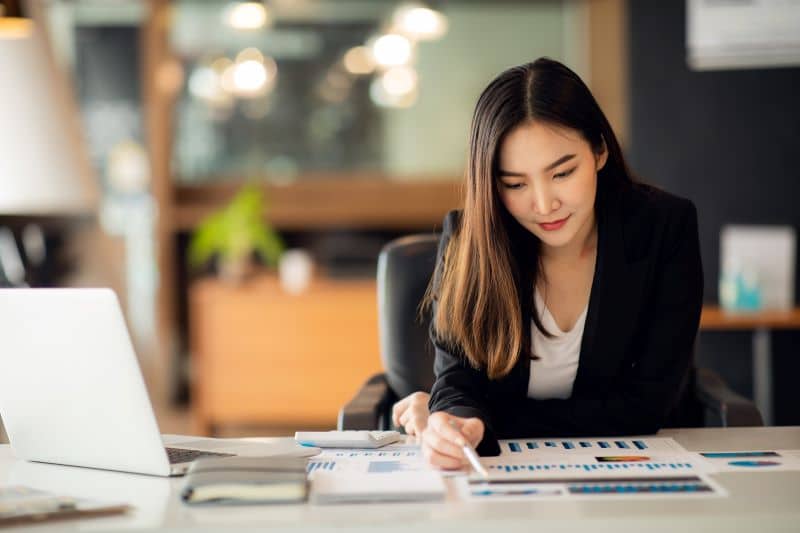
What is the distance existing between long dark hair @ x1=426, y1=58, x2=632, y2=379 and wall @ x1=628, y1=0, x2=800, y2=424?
2.21m

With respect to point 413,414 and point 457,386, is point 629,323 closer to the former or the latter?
point 457,386

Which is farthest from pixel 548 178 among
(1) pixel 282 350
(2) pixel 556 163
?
(1) pixel 282 350

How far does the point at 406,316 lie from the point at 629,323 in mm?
715

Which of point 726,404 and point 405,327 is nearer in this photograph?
point 726,404

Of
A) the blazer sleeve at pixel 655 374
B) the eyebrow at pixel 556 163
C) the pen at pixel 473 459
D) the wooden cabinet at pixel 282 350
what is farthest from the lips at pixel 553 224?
the wooden cabinet at pixel 282 350

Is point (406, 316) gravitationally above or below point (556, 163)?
below

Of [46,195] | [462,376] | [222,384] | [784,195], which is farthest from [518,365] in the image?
[222,384]

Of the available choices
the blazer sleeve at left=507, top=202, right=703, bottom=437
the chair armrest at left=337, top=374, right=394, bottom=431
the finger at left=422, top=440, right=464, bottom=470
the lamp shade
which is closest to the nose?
the blazer sleeve at left=507, top=202, right=703, bottom=437

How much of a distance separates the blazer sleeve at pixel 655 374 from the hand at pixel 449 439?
0.21m

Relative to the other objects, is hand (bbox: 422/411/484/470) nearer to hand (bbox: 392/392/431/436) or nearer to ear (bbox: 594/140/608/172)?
hand (bbox: 392/392/431/436)

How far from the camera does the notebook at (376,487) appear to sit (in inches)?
52.9

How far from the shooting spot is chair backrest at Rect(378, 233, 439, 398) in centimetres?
248

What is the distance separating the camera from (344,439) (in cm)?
A: 170

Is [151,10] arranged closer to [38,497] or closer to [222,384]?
[222,384]
